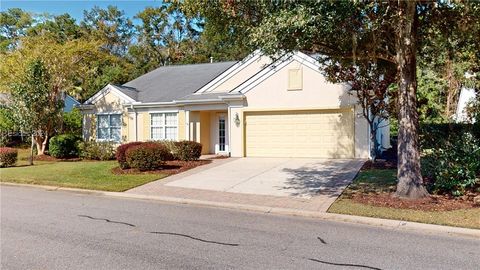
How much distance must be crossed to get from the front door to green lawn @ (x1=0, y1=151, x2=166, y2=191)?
6.44 m

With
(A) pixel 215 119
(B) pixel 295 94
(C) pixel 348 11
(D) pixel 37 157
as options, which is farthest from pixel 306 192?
(D) pixel 37 157

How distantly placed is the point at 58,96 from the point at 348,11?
20071 millimetres

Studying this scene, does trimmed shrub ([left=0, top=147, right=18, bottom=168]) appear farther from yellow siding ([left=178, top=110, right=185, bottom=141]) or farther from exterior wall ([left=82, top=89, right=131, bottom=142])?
yellow siding ([left=178, top=110, right=185, bottom=141])

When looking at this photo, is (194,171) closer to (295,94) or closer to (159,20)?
(295,94)

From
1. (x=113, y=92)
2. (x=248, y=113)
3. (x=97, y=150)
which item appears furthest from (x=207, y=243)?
(x=113, y=92)

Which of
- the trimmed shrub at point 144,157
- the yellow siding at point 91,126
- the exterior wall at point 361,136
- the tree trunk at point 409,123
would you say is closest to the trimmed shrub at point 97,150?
the yellow siding at point 91,126

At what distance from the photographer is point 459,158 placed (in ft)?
34.2

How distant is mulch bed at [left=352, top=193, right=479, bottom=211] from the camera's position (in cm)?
886

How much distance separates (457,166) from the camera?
10.2 meters

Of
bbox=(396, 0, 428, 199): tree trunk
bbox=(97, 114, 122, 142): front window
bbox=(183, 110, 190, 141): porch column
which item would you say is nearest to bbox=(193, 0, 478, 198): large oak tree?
bbox=(396, 0, 428, 199): tree trunk

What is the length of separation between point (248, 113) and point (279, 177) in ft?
23.2

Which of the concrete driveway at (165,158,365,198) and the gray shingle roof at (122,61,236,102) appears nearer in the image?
the concrete driveway at (165,158,365,198)

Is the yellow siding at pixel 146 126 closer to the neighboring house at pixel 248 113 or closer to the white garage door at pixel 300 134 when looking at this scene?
the neighboring house at pixel 248 113

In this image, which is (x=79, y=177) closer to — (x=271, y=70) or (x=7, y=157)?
(x=7, y=157)
